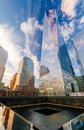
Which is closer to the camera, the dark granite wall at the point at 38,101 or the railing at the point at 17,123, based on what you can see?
the railing at the point at 17,123

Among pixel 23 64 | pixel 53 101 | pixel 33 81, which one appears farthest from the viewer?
pixel 23 64

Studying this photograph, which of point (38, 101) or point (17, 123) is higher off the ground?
point (38, 101)

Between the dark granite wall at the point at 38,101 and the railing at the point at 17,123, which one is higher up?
the dark granite wall at the point at 38,101

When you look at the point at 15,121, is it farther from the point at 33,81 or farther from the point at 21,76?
the point at 21,76

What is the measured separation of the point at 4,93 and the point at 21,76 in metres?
71.4

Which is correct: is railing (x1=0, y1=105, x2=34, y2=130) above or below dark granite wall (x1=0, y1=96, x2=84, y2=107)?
below

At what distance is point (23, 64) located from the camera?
285ft

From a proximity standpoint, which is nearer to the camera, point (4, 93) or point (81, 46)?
point (4, 93)

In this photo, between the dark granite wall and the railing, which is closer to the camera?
Result: the railing

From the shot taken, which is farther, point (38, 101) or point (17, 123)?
point (38, 101)

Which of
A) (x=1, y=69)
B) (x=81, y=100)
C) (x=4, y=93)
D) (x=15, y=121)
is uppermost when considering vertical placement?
(x=1, y=69)

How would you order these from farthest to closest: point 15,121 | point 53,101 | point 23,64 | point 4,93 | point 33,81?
point 23,64
point 33,81
point 53,101
point 4,93
point 15,121

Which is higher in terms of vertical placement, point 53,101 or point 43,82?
point 43,82

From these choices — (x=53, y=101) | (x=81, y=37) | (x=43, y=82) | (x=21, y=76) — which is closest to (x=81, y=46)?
(x=81, y=37)
